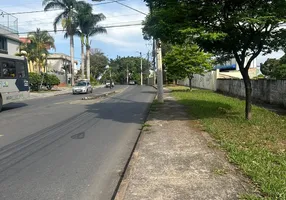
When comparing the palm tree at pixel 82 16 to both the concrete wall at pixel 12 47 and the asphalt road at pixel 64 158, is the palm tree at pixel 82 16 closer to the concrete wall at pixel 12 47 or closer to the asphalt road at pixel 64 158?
the concrete wall at pixel 12 47

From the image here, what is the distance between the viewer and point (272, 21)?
8.38m

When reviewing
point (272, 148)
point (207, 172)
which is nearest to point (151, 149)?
point (207, 172)

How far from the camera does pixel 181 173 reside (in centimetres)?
530

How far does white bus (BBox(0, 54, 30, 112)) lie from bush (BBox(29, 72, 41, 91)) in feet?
67.4

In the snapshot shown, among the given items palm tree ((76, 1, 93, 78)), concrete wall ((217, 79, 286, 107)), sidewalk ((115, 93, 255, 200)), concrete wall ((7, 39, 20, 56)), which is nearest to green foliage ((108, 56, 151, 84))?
palm tree ((76, 1, 93, 78))

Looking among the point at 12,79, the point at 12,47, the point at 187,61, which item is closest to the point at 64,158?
the point at 12,79

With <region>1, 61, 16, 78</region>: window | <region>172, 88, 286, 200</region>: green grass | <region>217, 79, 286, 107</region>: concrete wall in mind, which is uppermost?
<region>1, 61, 16, 78</region>: window

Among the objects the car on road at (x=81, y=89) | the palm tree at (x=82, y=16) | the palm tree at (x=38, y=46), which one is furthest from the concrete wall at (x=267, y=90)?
the palm tree at (x=82, y=16)

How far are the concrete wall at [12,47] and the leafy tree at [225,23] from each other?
112 feet

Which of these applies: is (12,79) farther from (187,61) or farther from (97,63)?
(97,63)

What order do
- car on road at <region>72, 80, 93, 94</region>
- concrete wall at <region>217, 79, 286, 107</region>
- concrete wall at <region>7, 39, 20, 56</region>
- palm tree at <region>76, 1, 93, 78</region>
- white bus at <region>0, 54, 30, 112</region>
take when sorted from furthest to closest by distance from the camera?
palm tree at <region>76, 1, 93, 78</region> < concrete wall at <region>7, 39, 20, 56</region> < car on road at <region>72, 80, 93, 94</region> < white bus at <region>0, 54, 30, 112</region> < concrete wall at <region>217, 79, 286, 107</region>

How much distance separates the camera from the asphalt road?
4.94 meters

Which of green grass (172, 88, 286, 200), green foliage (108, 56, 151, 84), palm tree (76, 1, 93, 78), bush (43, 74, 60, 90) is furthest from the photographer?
green foliage (108, 56, 151, 84)

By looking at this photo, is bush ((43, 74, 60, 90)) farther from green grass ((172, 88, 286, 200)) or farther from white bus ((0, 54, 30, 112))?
green grass ((172, 88, 286, 200))
